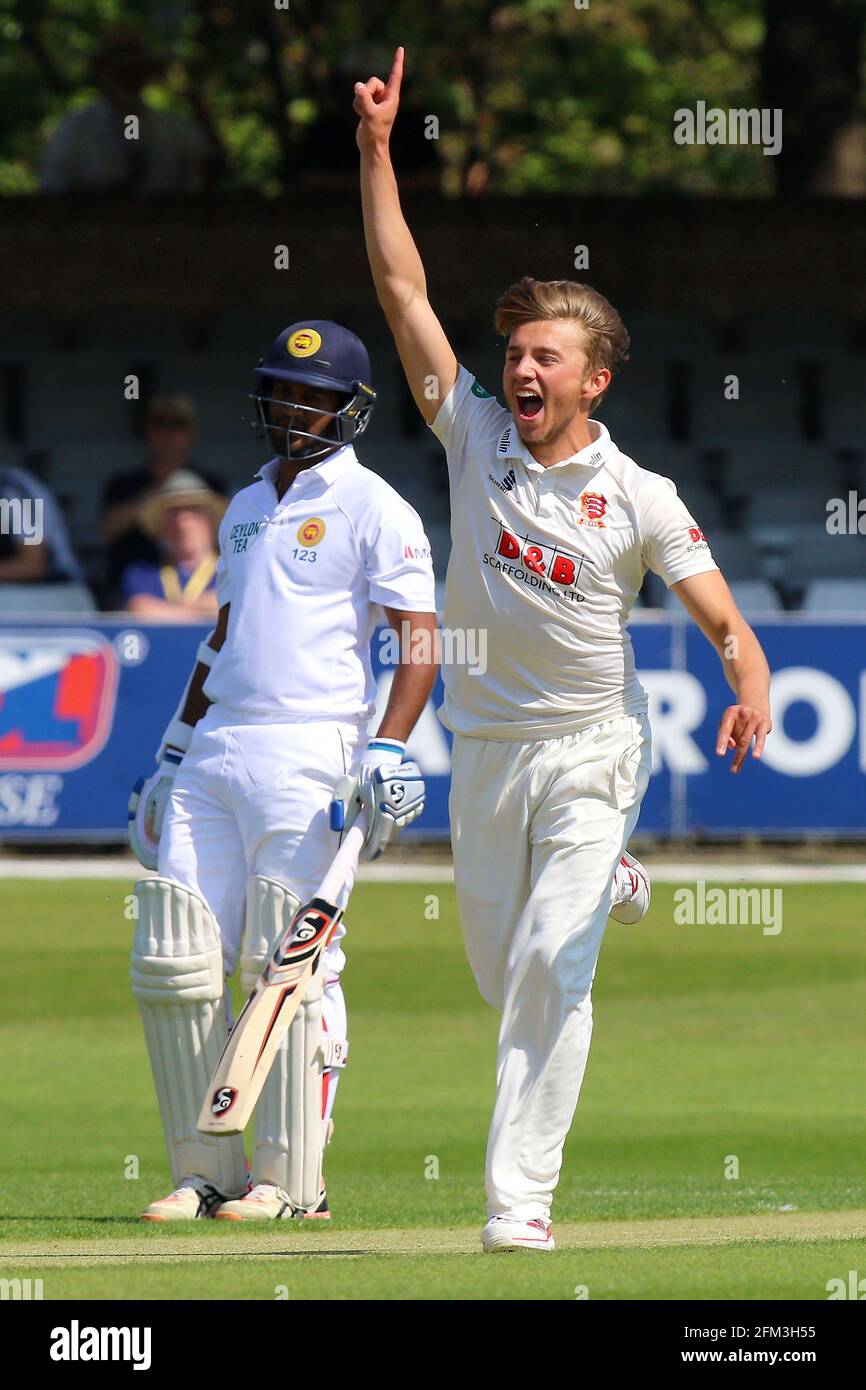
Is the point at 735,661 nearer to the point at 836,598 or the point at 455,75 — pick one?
the point at 836,598

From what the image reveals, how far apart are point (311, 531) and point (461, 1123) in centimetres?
330

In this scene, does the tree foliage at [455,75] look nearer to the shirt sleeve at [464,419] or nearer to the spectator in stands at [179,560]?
the spectator in stands at [179,560]

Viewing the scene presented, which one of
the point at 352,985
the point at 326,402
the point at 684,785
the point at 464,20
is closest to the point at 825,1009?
the point at 352,985

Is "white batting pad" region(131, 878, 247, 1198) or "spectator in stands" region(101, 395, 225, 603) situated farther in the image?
"spectator in stands" region(101, 395, 225, 603)

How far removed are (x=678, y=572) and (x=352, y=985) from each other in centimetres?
689

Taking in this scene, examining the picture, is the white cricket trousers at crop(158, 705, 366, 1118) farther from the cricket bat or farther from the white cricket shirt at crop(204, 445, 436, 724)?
the cricket bat

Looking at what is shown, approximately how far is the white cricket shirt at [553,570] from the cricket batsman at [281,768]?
26.9 inches

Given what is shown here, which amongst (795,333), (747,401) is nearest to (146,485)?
(747,401)

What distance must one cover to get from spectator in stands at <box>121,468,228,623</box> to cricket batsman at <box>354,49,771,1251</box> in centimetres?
1053

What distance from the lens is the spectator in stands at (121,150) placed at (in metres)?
18.6

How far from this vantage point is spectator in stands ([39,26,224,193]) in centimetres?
1858

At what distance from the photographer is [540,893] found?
567 cm

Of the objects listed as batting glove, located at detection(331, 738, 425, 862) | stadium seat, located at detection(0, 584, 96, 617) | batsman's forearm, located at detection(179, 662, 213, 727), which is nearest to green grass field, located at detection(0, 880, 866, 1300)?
batting glove, located at detection(331, 738, 425, 862)
